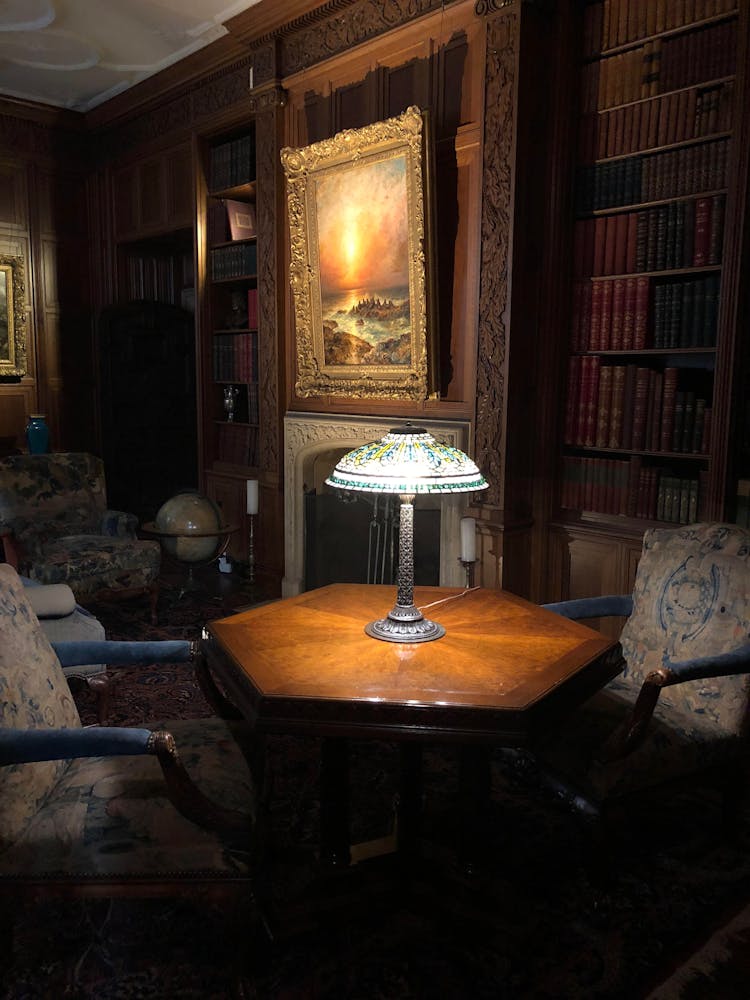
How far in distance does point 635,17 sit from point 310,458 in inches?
116

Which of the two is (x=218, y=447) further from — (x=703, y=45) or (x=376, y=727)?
(x=376, y=727)

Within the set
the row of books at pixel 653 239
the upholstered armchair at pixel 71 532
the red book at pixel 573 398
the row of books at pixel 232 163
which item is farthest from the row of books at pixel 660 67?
the upholstered armchair at pixel 71 532

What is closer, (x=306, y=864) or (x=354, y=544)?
(x=306, y=864)

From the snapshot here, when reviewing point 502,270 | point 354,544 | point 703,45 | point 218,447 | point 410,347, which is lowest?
point 354,544

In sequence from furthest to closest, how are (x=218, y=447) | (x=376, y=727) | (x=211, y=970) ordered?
(x=218, y=447) → (x=211, y=970) → (x=376, y=727)

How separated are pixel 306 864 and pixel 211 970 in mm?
466

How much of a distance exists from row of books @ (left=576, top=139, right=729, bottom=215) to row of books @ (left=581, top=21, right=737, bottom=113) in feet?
0.88

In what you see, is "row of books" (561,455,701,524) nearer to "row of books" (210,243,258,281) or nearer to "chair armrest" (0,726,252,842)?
"chair armrest" (0,726,252,842)

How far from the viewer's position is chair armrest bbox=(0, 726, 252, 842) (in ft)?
5.72

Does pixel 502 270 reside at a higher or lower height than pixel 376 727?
higher

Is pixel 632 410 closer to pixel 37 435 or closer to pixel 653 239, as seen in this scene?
pixel 653 239

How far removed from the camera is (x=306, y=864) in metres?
2.36

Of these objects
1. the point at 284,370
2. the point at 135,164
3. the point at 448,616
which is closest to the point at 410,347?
the point at 284,370

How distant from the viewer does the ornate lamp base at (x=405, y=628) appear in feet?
7.34
